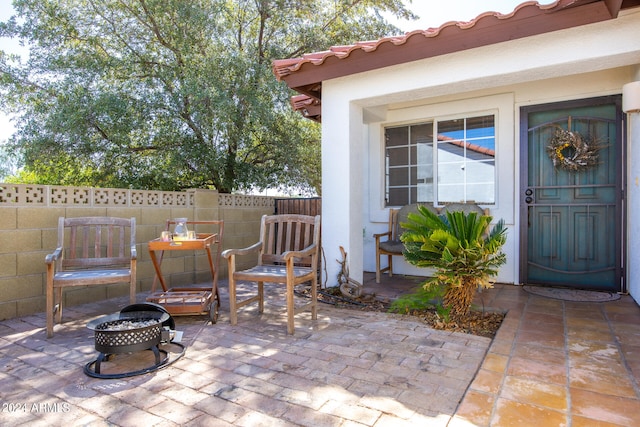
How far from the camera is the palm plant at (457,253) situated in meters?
2.93

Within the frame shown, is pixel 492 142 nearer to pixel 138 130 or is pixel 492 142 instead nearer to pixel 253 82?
pixel 253 82

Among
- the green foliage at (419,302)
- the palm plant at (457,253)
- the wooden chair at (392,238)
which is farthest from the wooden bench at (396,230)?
the palm plant at (457,253)

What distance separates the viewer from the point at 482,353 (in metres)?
2.52

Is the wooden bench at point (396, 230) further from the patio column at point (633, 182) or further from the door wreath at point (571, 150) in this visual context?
the patio column at point (633, 182)

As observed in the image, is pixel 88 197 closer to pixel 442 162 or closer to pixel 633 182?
pixel 442 162

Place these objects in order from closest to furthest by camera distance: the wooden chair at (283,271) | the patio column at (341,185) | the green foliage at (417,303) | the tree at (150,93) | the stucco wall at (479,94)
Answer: the wooden chair at (283,271) → the stucco wall at (479,94) → the green foliage at (417,303) → the patio column at (341,185) → the tree at (150,93)

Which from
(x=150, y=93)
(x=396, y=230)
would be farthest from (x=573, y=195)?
(x=150, y=93)

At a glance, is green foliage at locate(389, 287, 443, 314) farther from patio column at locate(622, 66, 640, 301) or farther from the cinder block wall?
the cinder block wall

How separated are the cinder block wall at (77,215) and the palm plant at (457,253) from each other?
3008 millimetres

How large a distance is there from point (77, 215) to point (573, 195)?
543 cm

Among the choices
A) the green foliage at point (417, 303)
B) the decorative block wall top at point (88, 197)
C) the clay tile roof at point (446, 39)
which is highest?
the clay tile roof at point (446, 39)

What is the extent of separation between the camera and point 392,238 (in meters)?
5.17

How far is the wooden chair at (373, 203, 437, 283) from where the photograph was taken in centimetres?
468

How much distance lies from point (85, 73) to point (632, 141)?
774cm
